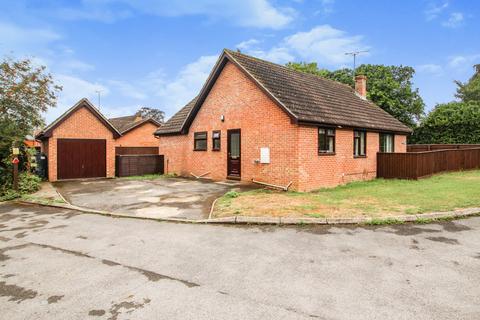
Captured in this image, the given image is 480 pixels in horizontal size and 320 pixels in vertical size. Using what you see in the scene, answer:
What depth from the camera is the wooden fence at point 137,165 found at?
Result: 62.8 ft

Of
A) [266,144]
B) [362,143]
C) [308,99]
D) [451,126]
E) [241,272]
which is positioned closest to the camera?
[241,272]

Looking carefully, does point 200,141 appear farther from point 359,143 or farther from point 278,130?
point 359,143

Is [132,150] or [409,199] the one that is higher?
[132,150]

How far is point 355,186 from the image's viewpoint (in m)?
13.5

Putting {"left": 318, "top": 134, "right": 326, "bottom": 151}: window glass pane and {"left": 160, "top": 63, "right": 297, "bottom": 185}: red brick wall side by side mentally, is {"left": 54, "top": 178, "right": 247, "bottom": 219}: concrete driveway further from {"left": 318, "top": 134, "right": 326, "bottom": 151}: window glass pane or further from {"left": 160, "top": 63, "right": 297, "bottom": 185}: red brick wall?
{"left": 318, "top": 134, "right": 326, "bottom": 151}: window glass pane

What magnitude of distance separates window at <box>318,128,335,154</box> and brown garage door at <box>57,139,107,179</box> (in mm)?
13034

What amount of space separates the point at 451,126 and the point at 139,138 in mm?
29466

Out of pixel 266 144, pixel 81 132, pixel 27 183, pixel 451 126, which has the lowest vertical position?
pixel 27 183

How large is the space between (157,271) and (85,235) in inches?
115

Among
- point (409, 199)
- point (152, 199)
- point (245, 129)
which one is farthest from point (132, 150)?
point (409, 199)

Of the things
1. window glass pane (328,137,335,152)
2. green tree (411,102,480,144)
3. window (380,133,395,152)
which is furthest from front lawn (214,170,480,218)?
green tree (411,102,480,144)

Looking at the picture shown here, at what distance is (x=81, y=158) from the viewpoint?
1792cm

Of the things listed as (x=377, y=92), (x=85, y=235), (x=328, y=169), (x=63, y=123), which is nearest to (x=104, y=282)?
(x=85, y=235)

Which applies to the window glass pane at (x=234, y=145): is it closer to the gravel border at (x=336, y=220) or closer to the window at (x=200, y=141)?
the window at (x=200, y=141)
